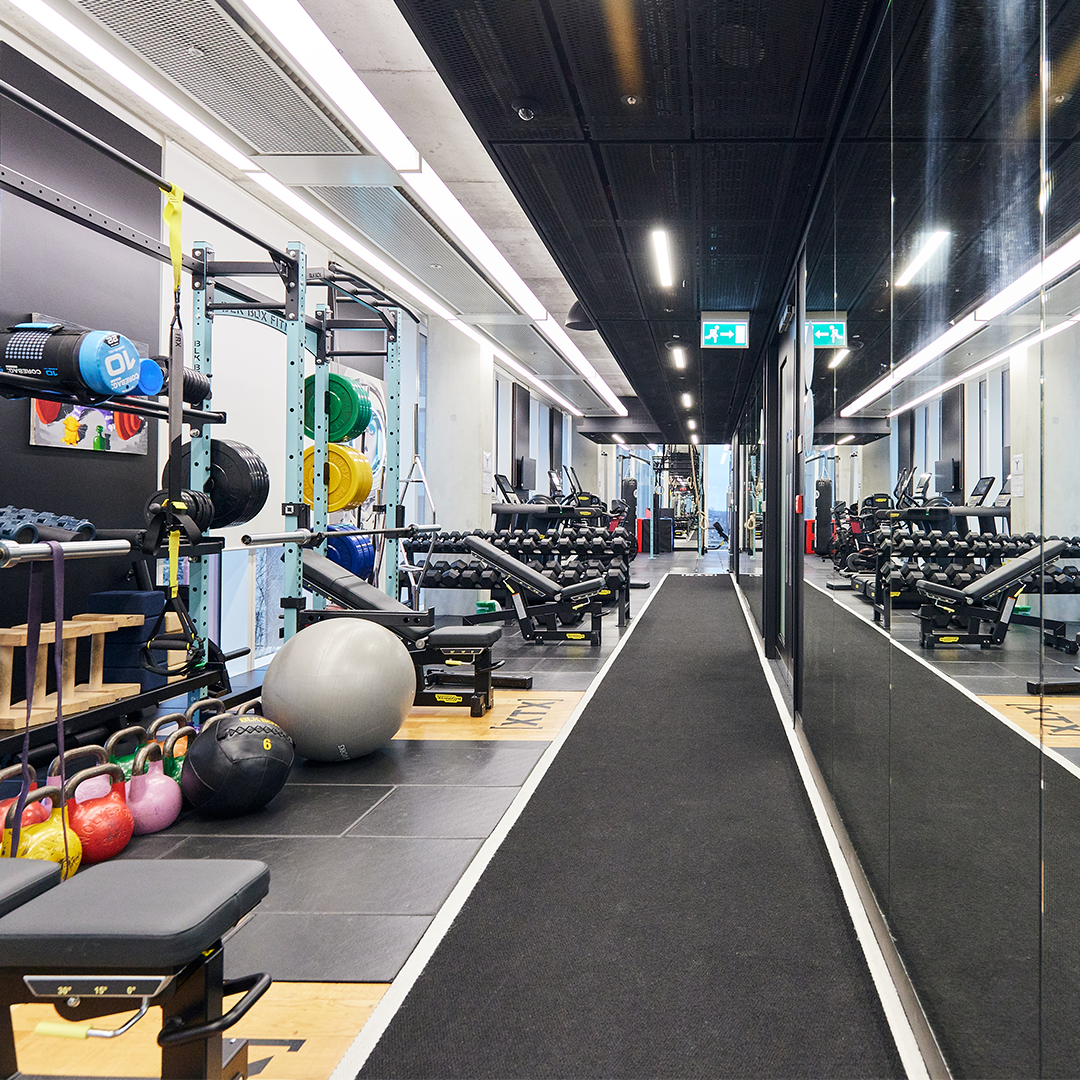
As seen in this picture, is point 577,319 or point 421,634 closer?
point 421,634

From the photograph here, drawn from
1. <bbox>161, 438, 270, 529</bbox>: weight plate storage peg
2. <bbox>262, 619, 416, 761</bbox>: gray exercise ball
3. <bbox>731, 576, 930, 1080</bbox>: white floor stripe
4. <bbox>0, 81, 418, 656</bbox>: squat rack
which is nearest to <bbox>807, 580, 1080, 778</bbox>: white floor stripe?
<bbox>731, 576, 930, 1080</bbox>: white floor stripe

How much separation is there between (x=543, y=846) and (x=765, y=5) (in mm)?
2691

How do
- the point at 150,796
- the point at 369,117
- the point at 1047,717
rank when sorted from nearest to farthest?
the point at 1047,717
the point at 150,796
the point at 369,117

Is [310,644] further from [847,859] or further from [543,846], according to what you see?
[847,859]

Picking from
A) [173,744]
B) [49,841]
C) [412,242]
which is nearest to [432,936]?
[49,841]

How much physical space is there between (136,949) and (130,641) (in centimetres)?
267

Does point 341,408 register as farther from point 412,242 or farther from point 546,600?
point 546,600

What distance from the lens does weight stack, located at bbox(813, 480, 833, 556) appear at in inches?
141

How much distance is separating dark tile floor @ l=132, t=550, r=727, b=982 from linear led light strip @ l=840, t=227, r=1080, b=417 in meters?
1.77

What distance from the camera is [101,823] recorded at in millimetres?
2533

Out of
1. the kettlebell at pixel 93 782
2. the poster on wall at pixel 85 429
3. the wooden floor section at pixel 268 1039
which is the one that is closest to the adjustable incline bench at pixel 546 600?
the poster on wall at pixel 85 429

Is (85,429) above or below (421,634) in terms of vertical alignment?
above

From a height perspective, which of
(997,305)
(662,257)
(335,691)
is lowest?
(335,691)

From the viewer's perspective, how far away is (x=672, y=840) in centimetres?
268
